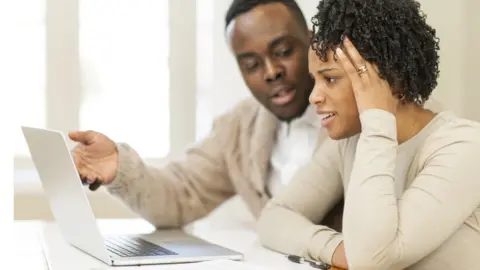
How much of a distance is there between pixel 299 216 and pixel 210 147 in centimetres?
51

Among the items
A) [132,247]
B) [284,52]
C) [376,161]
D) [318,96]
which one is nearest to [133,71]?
[284,52]

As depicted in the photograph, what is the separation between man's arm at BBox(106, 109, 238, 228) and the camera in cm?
156

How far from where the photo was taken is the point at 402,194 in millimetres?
1122

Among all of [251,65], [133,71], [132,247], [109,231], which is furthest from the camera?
[133,71]

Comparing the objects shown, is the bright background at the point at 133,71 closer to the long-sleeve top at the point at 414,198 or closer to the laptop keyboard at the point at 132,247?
the laptop keyboard at the point at 132,247

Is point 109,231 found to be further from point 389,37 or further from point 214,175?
point 389,37

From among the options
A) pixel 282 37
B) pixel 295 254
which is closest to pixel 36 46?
pixel 282 37

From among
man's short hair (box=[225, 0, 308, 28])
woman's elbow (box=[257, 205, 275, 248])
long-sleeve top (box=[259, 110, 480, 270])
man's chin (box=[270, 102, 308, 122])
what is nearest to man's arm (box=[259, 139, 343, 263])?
woman's elbow (box=[257, 205, 275, 248])

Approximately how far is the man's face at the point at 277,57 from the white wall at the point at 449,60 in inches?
8.0

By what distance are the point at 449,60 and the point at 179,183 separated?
0.76m

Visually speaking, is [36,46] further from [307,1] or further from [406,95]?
[406,95]

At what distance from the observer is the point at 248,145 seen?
1.70m

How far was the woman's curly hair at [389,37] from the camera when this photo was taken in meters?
1.10

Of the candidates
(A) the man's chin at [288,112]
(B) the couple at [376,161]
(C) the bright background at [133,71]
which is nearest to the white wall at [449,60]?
(C) the bright background at [133,71]
